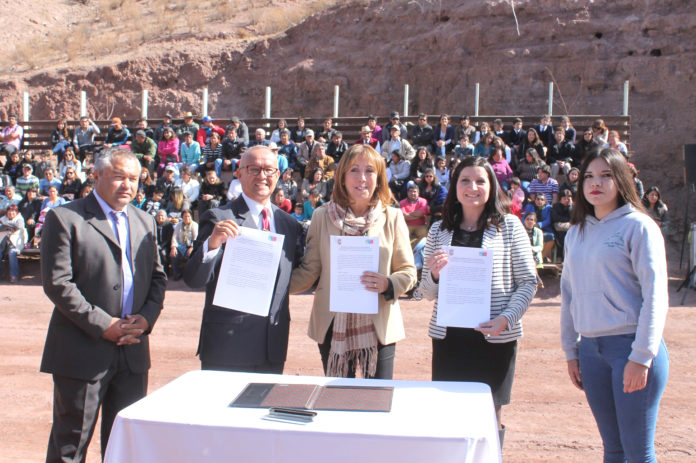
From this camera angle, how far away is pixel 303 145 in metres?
16.1

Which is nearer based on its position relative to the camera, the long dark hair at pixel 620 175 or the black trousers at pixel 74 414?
the long dark hair at pixel 620 175

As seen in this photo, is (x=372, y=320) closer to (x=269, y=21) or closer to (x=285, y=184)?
(x=285, y=184)

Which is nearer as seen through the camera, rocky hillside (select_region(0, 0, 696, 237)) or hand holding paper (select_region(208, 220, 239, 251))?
→ hand holding paper (select_region(208, 220, 239, 251))

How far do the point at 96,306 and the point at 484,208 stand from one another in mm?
2236

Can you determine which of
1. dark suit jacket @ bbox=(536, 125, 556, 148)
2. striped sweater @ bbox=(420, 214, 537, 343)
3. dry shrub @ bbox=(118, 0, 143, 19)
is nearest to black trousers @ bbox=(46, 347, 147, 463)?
striped sweater @ bbox=(420, 214, 537, 343)

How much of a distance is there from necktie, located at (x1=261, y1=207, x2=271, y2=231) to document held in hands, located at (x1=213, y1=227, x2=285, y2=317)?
31 centimetres

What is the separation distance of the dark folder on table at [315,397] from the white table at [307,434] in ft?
0.16

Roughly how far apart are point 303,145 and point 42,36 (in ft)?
95.3

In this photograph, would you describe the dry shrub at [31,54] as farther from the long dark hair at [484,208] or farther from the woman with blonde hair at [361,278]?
the long dark hair at [484,208]

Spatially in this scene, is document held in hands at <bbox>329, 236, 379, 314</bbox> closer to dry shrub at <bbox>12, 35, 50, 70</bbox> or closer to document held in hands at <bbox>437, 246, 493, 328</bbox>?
document held in hands at <bbox>437, 246, 493, 328</bbox>

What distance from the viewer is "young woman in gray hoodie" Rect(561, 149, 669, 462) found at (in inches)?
114

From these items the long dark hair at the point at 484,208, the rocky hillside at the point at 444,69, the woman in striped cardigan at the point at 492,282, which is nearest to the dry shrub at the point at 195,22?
the rocky hillside at the point at 444,69

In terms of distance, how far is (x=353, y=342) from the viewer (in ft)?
12.0

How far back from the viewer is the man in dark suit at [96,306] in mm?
3457
